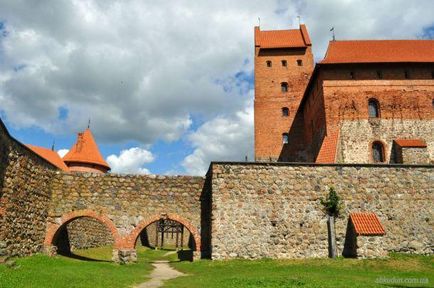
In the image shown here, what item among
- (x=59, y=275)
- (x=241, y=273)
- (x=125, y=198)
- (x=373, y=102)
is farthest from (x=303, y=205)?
(x=373, y=102)

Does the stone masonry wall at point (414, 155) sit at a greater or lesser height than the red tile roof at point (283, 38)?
lesser

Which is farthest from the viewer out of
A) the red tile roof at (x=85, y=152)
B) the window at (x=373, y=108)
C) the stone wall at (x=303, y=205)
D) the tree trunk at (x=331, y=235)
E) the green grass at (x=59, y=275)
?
the red tile roof at (x=85, y=152)

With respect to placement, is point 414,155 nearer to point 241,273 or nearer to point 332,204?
point 332,204

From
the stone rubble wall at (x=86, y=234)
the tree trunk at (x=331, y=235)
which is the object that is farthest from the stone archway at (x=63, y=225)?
the tree trunk at (x=331, y=235)

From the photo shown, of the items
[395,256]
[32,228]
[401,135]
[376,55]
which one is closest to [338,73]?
[376,55]

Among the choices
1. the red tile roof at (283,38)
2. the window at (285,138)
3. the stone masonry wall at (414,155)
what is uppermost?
the red tile roof at (283,38)

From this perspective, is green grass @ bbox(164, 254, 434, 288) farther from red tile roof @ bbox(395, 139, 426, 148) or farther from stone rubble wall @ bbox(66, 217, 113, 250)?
red tile roof @ bbox(395, 139, 426, 148)

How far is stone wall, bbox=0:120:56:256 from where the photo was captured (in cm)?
1279

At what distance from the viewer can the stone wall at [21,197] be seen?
12789mm

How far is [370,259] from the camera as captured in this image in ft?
49.2

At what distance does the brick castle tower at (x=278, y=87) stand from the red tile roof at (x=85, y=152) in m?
18.3

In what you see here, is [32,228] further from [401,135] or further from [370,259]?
[401,135]

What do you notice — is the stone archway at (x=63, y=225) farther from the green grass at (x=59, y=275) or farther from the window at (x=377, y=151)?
the window at (x=377, y=151)

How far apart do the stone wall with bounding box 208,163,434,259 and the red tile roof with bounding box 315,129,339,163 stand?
6.19 m
